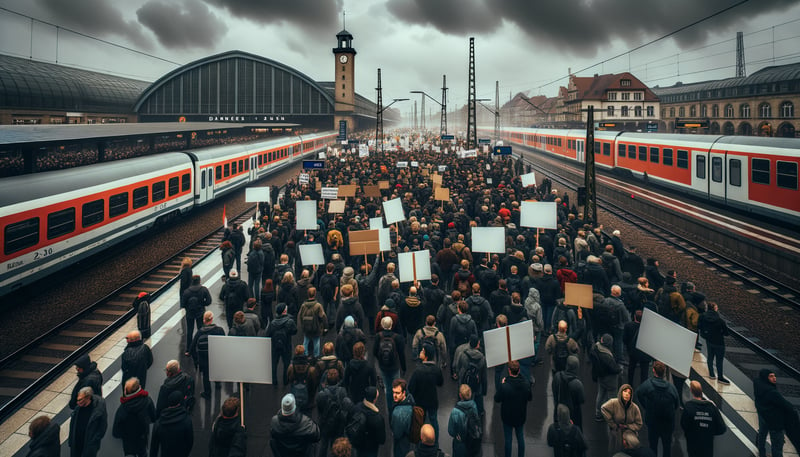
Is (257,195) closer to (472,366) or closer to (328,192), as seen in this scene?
(328,192)

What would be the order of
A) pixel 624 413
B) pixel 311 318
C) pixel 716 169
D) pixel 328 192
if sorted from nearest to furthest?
pixel 624 413
pixel 311 318
pixel 328 192
pixel 716 169

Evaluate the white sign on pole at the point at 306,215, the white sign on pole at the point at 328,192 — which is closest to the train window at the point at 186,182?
the white sign on pole at the point at 328,192

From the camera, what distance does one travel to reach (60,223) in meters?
13.4

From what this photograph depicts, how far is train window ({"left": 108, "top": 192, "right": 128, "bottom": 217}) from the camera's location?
53.0 feet

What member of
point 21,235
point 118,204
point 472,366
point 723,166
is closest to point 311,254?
point 472,366

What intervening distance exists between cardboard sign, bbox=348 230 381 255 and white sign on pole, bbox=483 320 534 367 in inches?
207

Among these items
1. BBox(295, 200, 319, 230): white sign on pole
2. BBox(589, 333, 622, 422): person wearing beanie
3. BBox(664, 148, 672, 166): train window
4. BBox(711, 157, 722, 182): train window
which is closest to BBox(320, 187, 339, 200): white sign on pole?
BBox(295, 200, 319, 230): white sign on pole

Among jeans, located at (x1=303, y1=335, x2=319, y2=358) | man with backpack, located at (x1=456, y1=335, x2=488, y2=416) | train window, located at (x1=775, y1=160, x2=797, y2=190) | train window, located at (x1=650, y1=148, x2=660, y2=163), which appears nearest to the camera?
man with backpack, located at (x1=456, y1=335, x2=488, y2=416)

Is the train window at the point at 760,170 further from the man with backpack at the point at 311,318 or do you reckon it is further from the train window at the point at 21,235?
the train window at the point at 21,235

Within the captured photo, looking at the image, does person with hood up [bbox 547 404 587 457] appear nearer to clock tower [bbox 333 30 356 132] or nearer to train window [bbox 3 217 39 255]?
train window [bbox 3 217 39 255]

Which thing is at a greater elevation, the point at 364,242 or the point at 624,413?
the point at 364,242

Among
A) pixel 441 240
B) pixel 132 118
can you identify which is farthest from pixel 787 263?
pixel 132 118

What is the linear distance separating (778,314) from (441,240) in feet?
30.3

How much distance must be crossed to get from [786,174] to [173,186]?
25.6m
